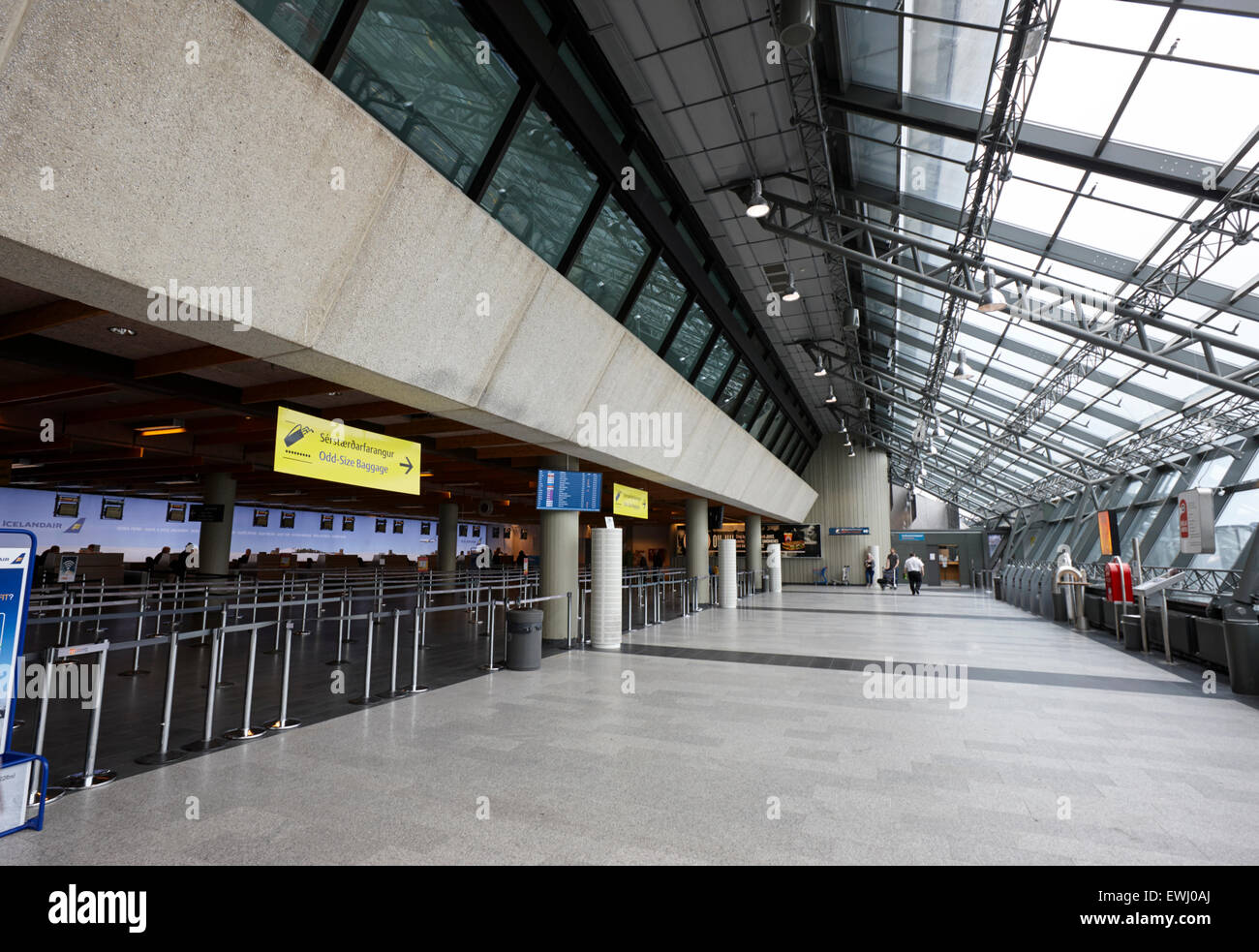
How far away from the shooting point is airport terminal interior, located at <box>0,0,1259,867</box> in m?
3.56

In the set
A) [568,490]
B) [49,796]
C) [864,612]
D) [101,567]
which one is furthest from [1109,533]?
[101,567]

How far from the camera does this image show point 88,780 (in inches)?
158

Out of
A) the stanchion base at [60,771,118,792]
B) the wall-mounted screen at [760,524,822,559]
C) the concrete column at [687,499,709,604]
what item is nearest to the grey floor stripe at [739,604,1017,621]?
the concrete column at [687,499,709,604]

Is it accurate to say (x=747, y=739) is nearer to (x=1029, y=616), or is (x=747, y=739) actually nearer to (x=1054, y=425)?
(x=1029, y=616)

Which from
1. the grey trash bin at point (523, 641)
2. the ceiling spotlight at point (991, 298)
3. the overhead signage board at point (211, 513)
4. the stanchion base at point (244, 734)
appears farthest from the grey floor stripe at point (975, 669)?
the overhead signage board at point (211, 513)

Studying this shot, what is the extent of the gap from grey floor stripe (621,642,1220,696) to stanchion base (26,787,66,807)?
7204mm

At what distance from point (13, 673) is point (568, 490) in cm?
763

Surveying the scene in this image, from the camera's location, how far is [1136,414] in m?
18.6

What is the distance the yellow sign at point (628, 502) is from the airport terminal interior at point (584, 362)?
6.1 inches

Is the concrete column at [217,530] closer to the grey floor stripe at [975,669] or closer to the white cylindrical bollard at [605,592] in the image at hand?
the white cylindrical bollard at [605,592]

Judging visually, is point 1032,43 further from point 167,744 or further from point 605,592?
point 167,744

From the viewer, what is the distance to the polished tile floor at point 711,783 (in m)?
3.26

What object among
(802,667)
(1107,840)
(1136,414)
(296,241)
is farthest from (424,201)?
(1136,414)
